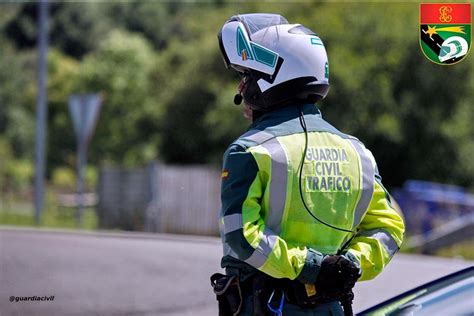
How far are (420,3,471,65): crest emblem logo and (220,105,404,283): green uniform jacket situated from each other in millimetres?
1967

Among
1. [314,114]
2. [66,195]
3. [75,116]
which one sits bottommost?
[66,195]

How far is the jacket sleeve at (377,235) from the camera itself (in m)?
3.25

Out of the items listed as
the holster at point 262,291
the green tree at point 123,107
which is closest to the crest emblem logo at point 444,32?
the holster at point 262,291

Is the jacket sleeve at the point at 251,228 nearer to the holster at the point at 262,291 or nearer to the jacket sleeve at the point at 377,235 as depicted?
the holster at the point at 262,291

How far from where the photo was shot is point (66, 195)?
23188 millimetres

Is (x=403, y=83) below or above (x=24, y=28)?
below

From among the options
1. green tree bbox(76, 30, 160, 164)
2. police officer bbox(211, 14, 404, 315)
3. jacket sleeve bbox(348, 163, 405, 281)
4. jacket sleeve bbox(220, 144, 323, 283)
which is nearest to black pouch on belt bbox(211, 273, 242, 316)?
police officer bbox(211, 14, 404, 315)

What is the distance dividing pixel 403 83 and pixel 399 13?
1744 mm

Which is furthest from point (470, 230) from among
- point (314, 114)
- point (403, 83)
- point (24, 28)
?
point (314, 114)

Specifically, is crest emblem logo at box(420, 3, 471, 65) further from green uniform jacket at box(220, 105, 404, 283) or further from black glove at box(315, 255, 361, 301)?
black glove at box(315, 255, 361, 301)

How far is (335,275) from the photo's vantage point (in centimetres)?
306

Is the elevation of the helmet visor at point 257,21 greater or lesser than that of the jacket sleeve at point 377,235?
greater

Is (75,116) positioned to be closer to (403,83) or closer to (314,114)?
(403,83)

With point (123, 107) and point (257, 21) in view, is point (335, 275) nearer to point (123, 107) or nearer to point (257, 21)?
point (257, 21)
